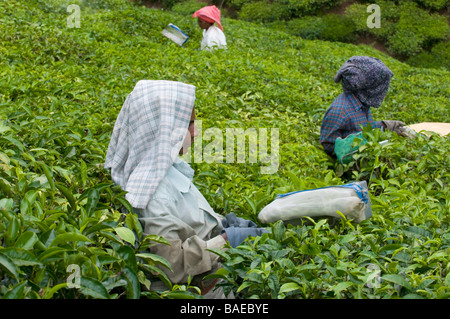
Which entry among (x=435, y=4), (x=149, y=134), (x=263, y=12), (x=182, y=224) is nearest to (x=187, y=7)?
(x=263, y=12)

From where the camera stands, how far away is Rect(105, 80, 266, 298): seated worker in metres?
1.54

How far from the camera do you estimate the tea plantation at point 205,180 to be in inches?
46.7

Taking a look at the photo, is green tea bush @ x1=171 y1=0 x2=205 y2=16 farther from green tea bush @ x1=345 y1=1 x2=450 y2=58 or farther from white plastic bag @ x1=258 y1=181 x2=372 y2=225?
white plastic bag @ x1=258 y1=181 x2=372 y2=225

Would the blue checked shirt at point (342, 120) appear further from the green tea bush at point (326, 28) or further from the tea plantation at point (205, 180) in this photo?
the green tea bush at point (326, 28)

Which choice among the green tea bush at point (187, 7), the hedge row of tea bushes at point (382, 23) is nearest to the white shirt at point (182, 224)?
the hedge row of tea bushes at point (382, 23)

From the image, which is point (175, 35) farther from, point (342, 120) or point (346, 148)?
point (346, 148)

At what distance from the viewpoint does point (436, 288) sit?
127 centimetres

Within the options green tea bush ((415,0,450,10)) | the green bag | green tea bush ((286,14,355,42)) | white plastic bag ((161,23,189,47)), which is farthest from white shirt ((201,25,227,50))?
green tea bush ((415,0,450,10))

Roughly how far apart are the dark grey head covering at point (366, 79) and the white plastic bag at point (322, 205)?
1.62 metres

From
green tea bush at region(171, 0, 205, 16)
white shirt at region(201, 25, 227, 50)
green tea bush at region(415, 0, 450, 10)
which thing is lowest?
white shirt at region(201, 25, 227, 50)

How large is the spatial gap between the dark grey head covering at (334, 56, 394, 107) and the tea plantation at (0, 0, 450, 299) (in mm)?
462

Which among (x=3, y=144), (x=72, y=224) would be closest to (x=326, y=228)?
(x=72, y=224)
